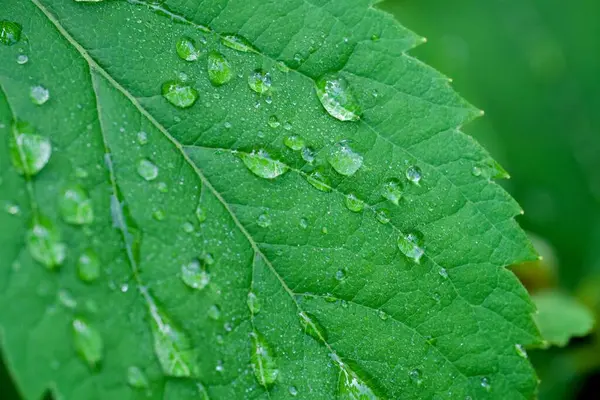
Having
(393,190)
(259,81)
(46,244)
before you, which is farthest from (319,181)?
(46,244)

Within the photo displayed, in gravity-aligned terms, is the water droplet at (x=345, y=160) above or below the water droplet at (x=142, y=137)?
above

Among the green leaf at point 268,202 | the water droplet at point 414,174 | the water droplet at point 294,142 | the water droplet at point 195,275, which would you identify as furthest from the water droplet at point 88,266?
the water droplet at point 414,174

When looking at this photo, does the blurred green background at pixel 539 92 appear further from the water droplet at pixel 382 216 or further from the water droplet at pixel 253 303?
the water droplet at pixel 253 303

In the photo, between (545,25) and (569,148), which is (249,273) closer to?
(569,148)

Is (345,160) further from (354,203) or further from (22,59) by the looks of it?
(22,59)

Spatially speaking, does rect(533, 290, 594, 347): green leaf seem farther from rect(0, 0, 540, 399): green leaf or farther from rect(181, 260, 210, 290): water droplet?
rect(181, 260, 210, 290): water droplet
